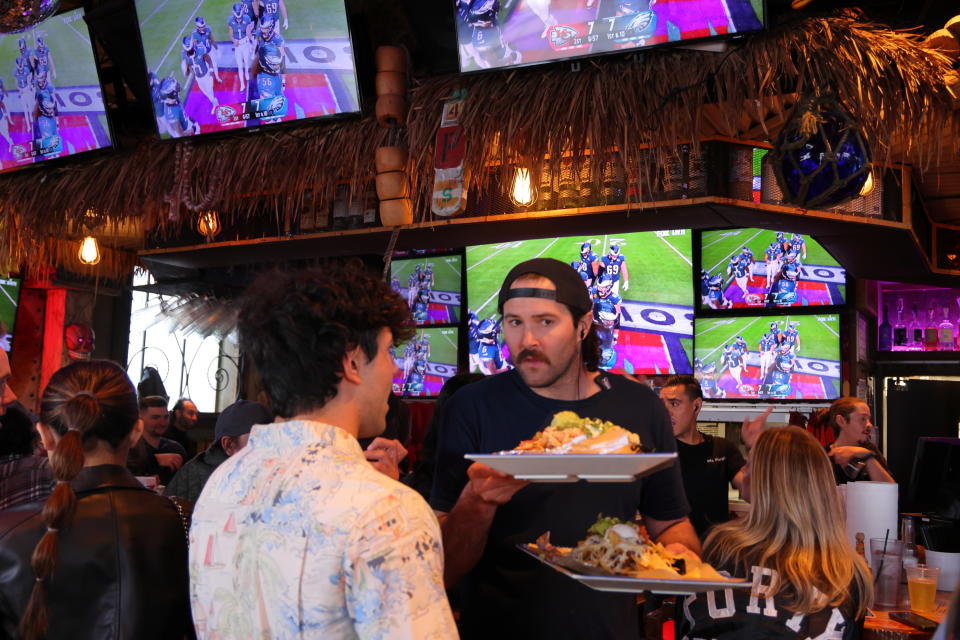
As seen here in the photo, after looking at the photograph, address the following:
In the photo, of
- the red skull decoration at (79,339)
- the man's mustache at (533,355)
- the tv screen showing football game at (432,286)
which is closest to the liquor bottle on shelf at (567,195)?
the tv screen showing football game at (432,286)

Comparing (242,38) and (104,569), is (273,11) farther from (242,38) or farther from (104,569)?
(104,569)

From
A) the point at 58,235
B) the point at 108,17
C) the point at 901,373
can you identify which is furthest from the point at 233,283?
the point at 901,373

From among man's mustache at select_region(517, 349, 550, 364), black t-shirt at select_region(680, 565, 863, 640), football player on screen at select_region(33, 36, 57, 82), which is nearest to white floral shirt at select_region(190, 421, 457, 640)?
man's mustache at select_region(517, 349, 550, 364)

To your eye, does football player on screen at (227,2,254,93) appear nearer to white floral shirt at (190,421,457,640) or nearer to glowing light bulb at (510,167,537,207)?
glowing light bulb at (510,167,537,207)

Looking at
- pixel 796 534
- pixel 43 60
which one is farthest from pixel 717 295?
pixel 43 60

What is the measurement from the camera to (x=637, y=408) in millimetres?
2348

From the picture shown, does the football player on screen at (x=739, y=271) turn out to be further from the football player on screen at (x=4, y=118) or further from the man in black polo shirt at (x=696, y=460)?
the football player on screen at (x=4, y=118)

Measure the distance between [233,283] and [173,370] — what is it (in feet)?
6.24

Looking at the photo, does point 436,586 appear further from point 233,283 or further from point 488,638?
point 233,283

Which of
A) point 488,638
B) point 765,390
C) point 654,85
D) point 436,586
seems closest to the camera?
point 436,586

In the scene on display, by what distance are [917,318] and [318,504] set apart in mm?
7519

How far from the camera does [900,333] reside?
7.68 m

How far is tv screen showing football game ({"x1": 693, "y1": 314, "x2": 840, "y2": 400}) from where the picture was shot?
6199 millimetres

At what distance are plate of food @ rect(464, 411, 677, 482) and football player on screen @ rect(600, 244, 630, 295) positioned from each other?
4.78m
